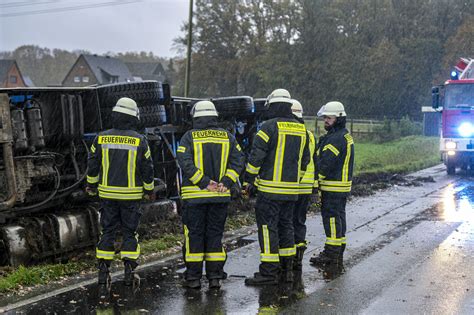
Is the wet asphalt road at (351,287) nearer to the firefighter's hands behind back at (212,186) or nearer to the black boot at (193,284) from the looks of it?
the black boot at (193,284)

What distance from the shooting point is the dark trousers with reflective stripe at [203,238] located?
6.72 metres

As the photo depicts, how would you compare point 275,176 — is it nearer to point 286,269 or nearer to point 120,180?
point 286,269

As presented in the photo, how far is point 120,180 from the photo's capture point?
21.9ft

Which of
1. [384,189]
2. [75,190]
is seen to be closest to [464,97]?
[384,189]

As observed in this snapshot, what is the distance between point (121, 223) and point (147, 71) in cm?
10004

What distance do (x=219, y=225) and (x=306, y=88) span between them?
162ft

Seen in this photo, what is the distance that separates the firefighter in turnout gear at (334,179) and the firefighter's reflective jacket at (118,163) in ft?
7.76

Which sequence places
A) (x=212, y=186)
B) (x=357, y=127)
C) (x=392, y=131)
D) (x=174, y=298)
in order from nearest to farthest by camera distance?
(x=174, y=298)
(x=212, y=186)
(x=392, y=131)
(x=357, y=127)

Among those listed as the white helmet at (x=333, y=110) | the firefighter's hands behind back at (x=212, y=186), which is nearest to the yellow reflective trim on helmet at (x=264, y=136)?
the firefighter's hands behind back at (x=212, y=186)

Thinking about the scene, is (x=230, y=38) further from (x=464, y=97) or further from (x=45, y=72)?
(x=45, y=72)

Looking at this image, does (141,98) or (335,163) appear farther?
(141,98)

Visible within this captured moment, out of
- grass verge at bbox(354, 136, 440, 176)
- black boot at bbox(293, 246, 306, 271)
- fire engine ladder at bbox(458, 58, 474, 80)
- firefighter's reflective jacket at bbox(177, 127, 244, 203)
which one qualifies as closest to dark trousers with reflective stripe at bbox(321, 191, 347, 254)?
black boot at bbox(293, 246, 306, 271)

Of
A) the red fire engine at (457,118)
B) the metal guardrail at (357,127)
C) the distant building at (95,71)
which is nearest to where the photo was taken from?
the red fire engine at (457,118)

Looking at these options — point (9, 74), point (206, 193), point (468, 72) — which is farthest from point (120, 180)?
point (9, 74)
